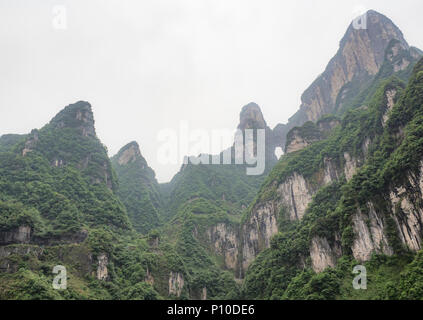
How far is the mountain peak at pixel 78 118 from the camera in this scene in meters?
85.6

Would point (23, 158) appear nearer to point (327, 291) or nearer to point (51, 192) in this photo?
point (51, 192)

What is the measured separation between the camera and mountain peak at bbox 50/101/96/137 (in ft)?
281

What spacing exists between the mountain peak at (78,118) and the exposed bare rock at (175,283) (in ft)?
173

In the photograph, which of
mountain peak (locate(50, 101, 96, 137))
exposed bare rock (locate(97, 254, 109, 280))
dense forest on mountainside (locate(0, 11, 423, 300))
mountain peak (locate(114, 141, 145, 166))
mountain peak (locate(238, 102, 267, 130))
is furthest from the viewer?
→ mountain peak (locate(238, 102, 267, 130))

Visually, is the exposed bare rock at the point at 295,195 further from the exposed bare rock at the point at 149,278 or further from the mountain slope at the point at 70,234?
the exposed bare rock at the point at 149,278

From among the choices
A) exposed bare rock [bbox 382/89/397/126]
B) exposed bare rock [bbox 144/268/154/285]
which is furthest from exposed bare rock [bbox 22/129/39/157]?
Result: exposed bare rock [bbox 382/89/397/126]

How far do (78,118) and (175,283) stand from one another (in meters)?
58.8

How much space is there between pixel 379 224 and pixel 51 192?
52.2 meters

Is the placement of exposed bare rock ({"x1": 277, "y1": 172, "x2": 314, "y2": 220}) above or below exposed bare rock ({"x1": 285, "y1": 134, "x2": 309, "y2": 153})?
below

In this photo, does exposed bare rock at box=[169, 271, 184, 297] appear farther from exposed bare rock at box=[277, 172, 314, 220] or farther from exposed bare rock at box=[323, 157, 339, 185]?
exposed bare rock at box=[323, 157, 339, 185]

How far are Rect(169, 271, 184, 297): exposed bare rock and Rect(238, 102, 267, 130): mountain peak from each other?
9257 cm

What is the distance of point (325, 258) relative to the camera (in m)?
37.6

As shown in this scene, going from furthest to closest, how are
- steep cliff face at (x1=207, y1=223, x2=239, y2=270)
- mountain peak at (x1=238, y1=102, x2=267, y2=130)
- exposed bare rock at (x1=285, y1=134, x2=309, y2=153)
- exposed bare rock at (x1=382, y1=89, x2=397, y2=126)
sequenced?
mountain peak at (x1=238, y1=102, x2=267, y2=130) < exposed bare rock at (x1=285, y1=134, x2=309, y2=153) < steep cliff face at (x1=207, y1=223, x2=239, y2=270) < exposed bare rock at (x1=382, y1=89, x2=397, y2=126)
